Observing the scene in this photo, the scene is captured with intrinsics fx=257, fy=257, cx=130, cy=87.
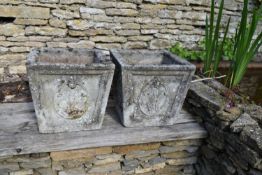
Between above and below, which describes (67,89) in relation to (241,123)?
above

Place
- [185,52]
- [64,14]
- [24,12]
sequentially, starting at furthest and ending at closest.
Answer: [185,52] → [64,14] → [24,12]

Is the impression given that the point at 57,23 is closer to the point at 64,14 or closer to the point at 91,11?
the point at 64,14

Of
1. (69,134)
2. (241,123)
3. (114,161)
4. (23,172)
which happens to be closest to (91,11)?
(69,134)

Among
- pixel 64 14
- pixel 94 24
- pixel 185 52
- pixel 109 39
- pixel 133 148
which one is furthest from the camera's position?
pixel 185 52

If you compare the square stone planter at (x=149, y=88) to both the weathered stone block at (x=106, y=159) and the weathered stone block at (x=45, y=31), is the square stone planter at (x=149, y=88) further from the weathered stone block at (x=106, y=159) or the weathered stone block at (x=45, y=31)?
the weathered stone block at (x=45, y=31)

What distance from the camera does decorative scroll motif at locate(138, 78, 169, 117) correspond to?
1554 mm

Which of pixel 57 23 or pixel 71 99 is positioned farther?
pixel 57 23

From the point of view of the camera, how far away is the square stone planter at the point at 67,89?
136cm

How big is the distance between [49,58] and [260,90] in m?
1.89

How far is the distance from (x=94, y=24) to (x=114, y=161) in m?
1.32

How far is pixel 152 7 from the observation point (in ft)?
8.26

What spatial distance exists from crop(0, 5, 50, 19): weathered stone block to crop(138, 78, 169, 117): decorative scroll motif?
4.11 feet

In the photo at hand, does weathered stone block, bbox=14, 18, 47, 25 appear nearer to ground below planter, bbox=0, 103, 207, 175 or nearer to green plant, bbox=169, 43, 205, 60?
ground below planter, bbox=0, 103, 207, 175

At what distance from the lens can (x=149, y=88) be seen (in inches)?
61.3
